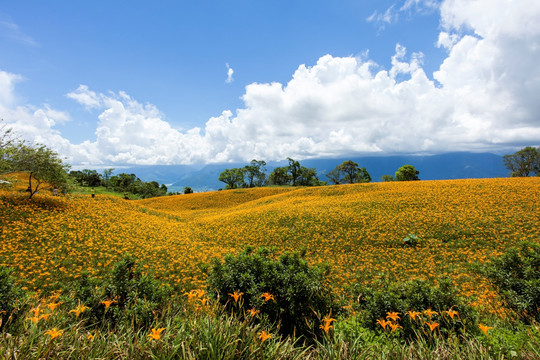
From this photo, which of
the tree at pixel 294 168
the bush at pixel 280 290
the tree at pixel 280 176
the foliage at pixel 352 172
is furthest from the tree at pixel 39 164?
the foliage at pixel 352 172

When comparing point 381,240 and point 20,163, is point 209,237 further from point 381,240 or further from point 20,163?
point 20,163

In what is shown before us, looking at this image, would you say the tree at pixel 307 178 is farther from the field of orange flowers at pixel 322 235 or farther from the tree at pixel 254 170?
the field of orange flowers at pixel 322 235

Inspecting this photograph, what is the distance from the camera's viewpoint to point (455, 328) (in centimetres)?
418

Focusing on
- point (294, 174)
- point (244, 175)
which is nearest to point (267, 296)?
point (294, 174)

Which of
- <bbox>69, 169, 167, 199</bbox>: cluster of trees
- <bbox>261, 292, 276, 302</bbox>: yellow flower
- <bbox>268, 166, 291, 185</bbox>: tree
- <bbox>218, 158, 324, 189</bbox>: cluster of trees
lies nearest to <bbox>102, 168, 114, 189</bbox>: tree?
<bbox>69, 169, 167, 199</bbox>: cluster of trees

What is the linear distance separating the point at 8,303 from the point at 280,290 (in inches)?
219

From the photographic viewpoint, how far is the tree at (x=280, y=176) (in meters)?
91.2

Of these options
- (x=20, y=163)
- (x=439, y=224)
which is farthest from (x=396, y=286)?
(x=20, y=163)

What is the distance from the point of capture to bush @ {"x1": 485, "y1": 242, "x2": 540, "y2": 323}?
4.76 metres

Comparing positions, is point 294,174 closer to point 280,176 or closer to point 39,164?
point 280,176

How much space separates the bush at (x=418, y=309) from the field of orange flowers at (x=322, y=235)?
2.44 metres

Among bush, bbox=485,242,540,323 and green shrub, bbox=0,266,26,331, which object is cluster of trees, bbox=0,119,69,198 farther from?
bush, bbox=485,242,540,323

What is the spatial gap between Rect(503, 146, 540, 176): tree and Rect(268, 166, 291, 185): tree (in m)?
77.2

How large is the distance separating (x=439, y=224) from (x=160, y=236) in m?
20.7
